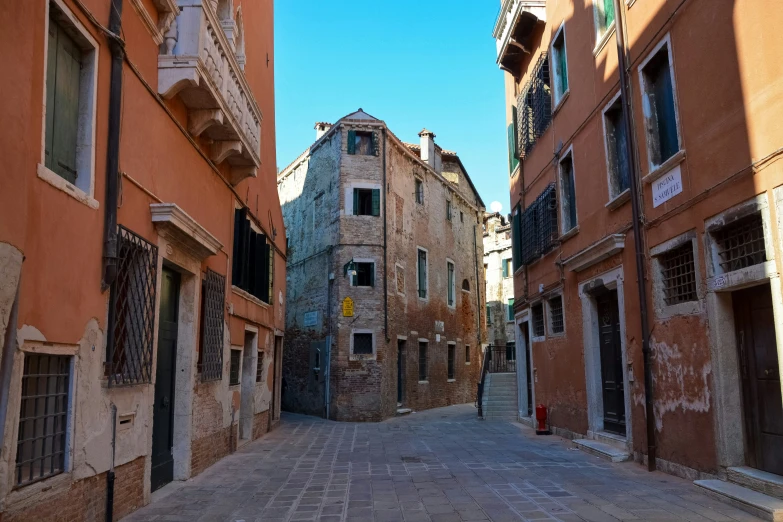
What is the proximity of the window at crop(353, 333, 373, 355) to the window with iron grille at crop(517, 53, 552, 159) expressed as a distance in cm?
716

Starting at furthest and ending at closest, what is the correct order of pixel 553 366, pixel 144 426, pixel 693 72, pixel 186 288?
pixel 553 366
pixel 186 288
pixel 693 72
pixel 144 426

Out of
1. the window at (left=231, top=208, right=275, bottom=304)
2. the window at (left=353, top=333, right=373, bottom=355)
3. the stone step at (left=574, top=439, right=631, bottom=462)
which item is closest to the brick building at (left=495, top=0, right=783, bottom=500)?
the stone step at (left=574, top=439, right=631, bottom=462)

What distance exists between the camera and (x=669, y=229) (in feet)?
25.0

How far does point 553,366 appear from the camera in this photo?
1255cm

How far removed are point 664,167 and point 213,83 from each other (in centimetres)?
560

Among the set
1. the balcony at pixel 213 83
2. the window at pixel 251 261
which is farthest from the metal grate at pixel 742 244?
the window at pixel 251 261

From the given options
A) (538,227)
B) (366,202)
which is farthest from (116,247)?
(366,202)

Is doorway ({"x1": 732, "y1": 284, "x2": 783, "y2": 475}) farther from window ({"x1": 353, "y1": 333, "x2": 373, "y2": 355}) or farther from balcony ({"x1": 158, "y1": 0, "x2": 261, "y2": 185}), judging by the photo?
window ({"x1": 353, "y1": 333, "x2": 373, "y2": 355})

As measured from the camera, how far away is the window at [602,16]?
9656 millimetres

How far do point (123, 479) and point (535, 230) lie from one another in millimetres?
10267

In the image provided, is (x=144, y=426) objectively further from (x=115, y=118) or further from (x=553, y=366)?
(x=553, y=366)

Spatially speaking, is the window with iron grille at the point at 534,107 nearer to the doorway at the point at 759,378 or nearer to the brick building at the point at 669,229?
the brick building at the point at 669,229

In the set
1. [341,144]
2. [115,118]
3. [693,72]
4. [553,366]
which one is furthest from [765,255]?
[341,144]

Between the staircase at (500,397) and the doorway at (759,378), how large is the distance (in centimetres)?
1042
